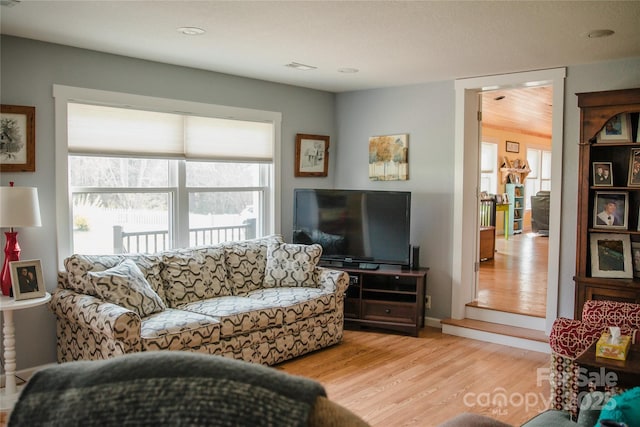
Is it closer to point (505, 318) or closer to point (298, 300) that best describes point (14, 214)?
point (298, 300)

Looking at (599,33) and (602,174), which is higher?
(599,33)

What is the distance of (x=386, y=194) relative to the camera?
5.12 metres

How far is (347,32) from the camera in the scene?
11.2ft

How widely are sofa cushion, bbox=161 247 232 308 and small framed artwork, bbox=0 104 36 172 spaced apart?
47.1 inches

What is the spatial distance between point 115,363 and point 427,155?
4.87 meters

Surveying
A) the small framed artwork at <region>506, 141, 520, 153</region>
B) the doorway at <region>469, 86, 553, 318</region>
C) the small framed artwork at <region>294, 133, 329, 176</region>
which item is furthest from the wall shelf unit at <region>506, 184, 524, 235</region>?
the small framed artwork at <region>294, 133, 329, 176</region>

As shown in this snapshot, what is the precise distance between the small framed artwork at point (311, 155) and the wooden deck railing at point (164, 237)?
0.82m

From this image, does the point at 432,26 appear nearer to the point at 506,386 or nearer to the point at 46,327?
the point at 506,386

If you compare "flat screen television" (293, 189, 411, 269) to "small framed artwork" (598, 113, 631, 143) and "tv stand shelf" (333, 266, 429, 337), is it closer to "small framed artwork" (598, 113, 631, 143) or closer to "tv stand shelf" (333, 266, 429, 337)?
"tv stand shelf" (333, 266, 429, 337)

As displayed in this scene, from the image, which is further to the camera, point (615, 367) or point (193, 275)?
point (193, 275)

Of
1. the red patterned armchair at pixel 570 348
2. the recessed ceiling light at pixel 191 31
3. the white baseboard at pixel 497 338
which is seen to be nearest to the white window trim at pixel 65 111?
the recessed ceiling light at pixel 191 31

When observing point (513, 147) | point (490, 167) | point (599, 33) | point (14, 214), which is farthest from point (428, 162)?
point (513, 147)

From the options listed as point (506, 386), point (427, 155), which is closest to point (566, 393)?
point (506, 386)

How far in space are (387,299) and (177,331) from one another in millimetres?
2248
